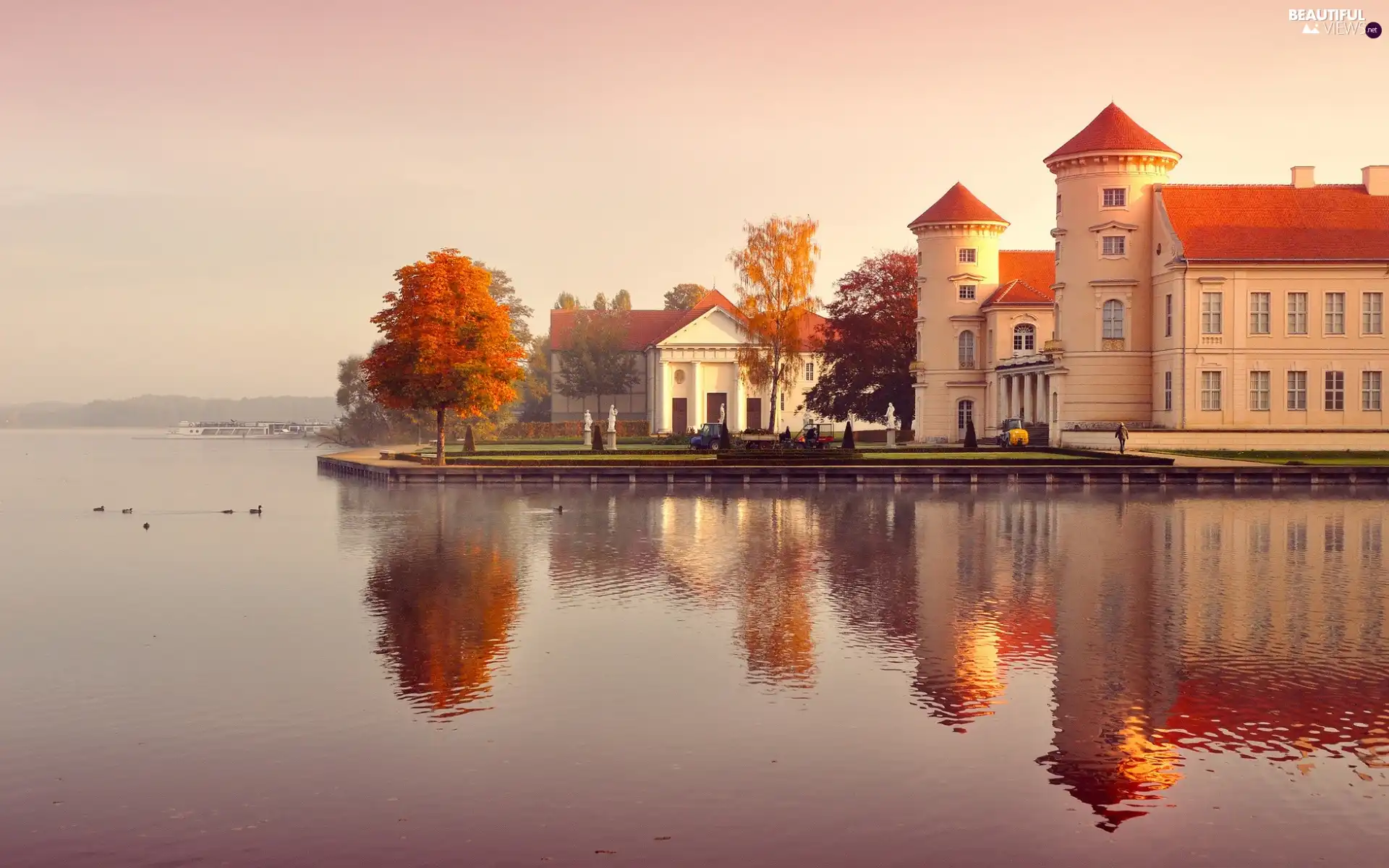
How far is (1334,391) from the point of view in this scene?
64688 mm

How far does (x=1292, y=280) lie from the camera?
214 ft

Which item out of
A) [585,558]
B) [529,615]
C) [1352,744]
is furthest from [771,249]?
[1352,744]

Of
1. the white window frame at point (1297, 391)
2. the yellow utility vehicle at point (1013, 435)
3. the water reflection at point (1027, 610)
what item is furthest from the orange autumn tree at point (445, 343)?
the white window frame at point (1297, 391)

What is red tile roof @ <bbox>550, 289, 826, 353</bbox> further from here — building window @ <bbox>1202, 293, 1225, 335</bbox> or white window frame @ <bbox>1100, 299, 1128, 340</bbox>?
building window @ <bbox>1202, 293, 1225, 335</bbox>

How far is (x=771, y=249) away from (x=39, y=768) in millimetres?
72581

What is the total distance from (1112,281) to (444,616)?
5715cm

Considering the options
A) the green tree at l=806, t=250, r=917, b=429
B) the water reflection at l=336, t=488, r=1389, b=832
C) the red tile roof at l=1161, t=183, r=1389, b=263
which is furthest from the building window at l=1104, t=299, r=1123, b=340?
the water reflection at l=336, t=488, r=1389, b=832

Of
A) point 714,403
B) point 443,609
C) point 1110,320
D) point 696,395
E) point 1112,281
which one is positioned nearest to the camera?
point 443,609

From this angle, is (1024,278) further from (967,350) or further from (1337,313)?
(1337,313)

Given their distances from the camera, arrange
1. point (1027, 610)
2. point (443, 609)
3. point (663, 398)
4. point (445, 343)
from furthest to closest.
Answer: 1. point (663, 398)
2. point (445, 343)
3. point (443, 609)
4. point (1027, 610)

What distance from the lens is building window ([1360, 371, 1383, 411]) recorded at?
64.7 meters

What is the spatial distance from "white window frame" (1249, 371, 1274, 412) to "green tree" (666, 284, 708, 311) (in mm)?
91067

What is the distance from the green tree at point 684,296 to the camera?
15225 centimetres

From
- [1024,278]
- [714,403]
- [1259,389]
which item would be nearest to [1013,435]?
[1259,389]
